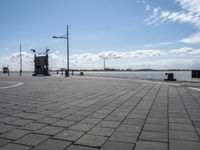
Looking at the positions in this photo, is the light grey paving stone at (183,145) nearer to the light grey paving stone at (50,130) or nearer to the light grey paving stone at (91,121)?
the light grey paving stone at (91,121)

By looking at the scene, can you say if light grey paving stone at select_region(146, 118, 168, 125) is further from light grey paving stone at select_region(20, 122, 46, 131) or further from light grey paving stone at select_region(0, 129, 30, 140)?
light grey paving stone at select_region(0, 129, 30, 140)

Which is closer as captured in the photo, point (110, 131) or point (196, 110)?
point (110, 131)

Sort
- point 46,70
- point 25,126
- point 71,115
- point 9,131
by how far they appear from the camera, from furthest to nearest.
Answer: point 46,70
point 71,115
point 25,126
point 9,131

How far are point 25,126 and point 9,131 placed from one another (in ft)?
1.45

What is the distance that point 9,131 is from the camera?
181 inches

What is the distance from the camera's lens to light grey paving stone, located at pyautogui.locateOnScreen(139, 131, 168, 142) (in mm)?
4116

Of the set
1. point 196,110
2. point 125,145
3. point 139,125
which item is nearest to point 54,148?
point 125,145

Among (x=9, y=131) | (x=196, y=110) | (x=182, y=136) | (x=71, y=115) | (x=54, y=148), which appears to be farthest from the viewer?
(x=196, y=110)

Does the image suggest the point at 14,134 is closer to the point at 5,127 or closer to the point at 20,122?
the point at 5,127

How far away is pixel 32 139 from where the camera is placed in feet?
13.4

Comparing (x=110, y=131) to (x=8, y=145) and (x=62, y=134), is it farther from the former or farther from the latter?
(x=8, y=145)

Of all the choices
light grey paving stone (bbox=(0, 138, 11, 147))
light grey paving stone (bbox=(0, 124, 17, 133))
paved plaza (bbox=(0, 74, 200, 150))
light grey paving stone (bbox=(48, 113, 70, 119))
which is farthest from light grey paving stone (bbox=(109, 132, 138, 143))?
light grey paving stone (bbox=(0, 124, 17, 133))

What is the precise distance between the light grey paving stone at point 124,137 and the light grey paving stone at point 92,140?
7.7 inches

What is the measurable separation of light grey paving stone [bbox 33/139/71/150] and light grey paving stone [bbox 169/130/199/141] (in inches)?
81.1
